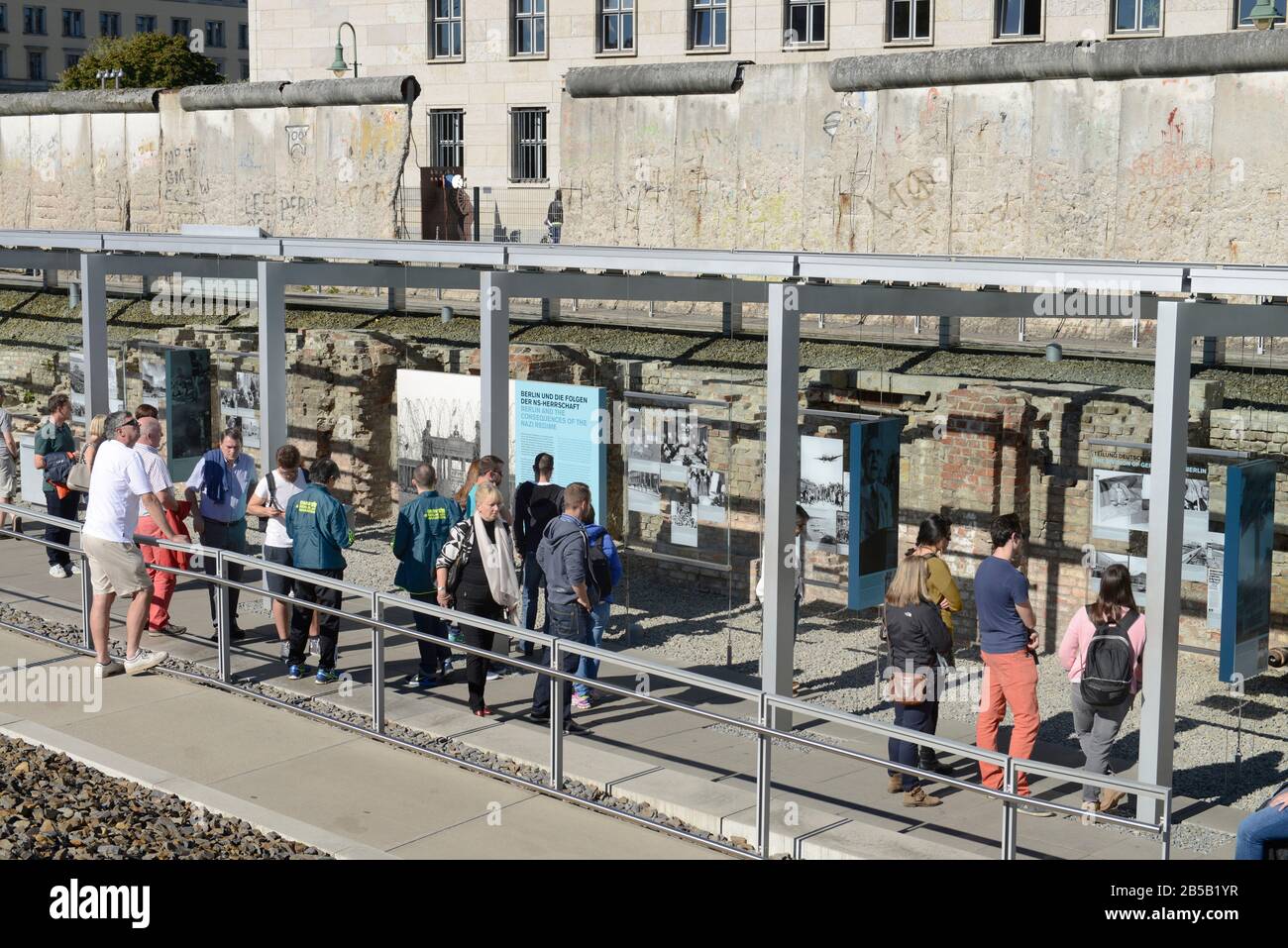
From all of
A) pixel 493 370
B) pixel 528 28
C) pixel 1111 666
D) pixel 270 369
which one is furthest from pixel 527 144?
pixel 1111 666

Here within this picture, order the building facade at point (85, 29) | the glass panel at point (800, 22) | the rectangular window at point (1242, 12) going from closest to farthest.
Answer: the rectangular window at point (1242, 12) < the glass panel at point (800, 22) < the building facade at point (85, 29)

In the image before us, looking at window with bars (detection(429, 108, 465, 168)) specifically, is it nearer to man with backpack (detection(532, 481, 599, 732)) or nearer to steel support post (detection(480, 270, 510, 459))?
steel support post (detection(480, 270, 510, 459))

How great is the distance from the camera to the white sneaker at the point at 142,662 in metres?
10.5

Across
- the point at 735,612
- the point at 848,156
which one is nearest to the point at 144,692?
the point at 735,612

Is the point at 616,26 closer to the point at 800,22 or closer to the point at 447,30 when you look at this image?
the point at 800,22

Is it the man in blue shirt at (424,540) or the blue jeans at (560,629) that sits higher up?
the man in blue shirt at (424,540)

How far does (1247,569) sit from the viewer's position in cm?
946

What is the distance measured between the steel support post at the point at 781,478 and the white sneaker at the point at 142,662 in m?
3.96

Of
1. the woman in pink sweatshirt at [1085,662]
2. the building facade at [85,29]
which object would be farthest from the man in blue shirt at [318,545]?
the building facade at [85,29]

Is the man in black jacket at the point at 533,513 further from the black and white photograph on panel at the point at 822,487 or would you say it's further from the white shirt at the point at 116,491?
the white shirt at the point at 116,491

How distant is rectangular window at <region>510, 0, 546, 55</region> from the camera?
38.9 m

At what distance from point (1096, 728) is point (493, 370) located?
17.1 ft

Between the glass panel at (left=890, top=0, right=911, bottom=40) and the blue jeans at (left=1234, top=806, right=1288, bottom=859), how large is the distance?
92.1ft
